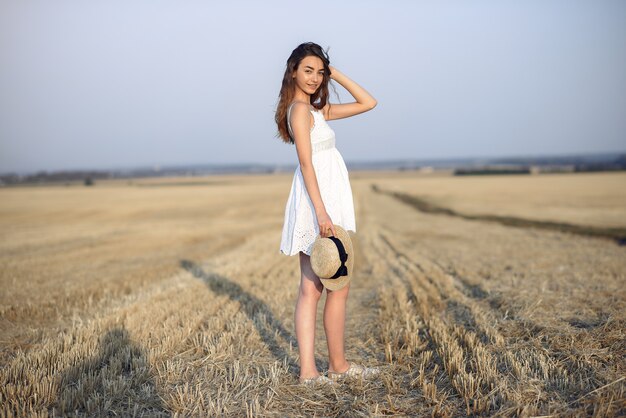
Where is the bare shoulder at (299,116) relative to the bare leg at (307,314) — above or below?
above

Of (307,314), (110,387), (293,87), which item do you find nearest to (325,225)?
(307,314)

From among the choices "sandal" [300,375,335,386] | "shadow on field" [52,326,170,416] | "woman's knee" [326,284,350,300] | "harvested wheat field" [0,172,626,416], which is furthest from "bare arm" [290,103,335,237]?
"shadow on field" [52,326,170,416]

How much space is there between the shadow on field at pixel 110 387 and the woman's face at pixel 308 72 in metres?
2.47

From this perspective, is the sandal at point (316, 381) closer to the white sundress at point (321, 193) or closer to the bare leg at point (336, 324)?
the bare leg at point (336, 324)

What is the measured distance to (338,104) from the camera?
12.9 ft

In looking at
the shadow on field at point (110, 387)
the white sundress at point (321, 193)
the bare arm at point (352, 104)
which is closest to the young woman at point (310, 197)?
the white sundress at point (321, 193)

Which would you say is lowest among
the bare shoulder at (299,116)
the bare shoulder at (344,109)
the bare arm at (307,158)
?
the bare arm at (307,158)

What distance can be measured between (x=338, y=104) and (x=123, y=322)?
360 centimetres

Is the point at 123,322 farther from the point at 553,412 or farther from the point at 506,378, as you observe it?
the point at 553,412

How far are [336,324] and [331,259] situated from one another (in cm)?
65

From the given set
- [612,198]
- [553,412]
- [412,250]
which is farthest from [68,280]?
[612,198]

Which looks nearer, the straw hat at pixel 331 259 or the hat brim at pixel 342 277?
the straw hat at pixel 331 259

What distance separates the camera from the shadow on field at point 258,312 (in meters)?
4.70

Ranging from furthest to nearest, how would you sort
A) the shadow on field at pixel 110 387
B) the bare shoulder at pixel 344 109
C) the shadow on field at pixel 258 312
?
the shadow on field at pixel 258 312 → the bare shoulder at pixel 344 109 → the shadow on field at pixel 110 387
